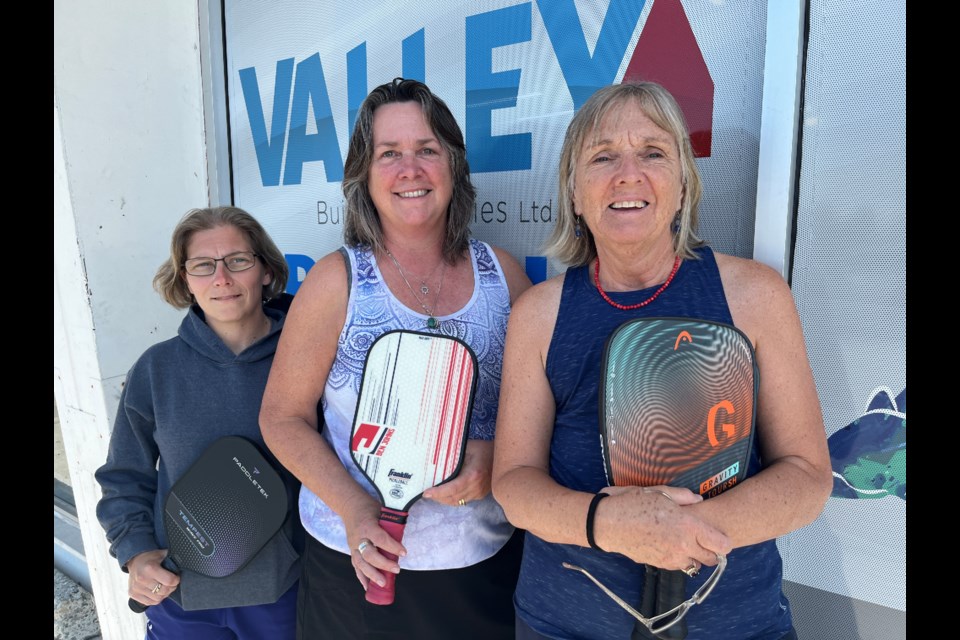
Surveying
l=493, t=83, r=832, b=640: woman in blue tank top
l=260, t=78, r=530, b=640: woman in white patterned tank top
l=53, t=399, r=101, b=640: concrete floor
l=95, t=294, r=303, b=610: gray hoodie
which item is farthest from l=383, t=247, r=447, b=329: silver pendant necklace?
l=53, t=399, r=101, b=640: concrete floor

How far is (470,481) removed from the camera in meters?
1.42

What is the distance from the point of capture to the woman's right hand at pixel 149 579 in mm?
1784

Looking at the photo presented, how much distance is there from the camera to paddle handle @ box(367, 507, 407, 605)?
1.32m

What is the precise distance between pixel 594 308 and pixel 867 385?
69 cm

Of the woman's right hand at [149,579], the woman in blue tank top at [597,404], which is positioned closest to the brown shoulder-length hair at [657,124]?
the woman in blue tank top at [597,404]

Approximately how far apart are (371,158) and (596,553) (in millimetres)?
1113

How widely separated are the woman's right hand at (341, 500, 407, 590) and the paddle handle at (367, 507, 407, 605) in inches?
0.4

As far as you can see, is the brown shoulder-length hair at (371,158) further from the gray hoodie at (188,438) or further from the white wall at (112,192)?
the white wall at (112,192)

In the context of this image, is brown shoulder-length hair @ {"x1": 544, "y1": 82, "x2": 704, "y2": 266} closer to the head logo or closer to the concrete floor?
the head logo

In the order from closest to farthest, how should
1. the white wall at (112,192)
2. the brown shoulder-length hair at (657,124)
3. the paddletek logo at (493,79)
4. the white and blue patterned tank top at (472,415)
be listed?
the brown shoulder-length hair at (657,124) → the white and blue patterned tank top at (472,415) → the paddletek logo at (493,79) → the white wall at (112,192)

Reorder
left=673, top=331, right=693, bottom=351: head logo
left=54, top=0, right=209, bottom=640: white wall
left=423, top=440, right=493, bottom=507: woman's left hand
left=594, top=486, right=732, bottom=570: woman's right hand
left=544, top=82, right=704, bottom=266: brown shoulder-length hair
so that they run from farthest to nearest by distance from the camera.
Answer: left=54, top=0, right=209, bottom=640: white wall < left=423, top=440, right=493, bottom=507: woman's left hand < left=544, top=82, right=704, bottom=266: brown shoulder-length hair < left=673, top=331, right=693, bottom=351: head logo < left=594, top=486, right=732, bottom=570: woman's right hand

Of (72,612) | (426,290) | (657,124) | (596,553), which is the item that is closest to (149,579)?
(426,290)

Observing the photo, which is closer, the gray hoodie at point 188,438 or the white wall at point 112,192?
the gray hoodie at point 188,438

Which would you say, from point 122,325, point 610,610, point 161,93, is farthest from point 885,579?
point 161,93
